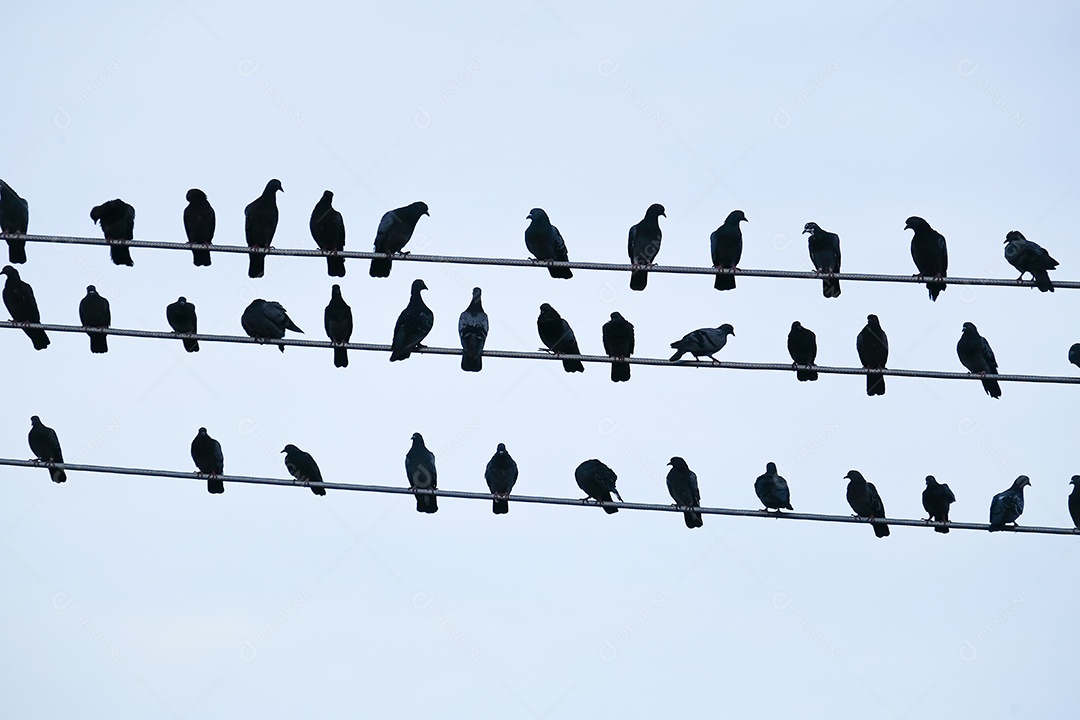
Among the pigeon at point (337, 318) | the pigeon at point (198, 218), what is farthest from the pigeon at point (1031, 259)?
the pigeon at point (198, 218)

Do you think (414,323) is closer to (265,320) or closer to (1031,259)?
(265,320)

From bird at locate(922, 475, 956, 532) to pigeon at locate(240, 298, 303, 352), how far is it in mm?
5415

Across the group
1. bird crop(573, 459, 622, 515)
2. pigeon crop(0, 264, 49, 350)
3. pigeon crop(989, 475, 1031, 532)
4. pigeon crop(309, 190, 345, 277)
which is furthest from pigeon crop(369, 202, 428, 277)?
pigeon crop(989, 475, 1031, 532)

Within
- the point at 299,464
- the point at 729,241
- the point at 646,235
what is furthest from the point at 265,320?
the point at 729,241

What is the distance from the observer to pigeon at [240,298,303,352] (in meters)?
16.1

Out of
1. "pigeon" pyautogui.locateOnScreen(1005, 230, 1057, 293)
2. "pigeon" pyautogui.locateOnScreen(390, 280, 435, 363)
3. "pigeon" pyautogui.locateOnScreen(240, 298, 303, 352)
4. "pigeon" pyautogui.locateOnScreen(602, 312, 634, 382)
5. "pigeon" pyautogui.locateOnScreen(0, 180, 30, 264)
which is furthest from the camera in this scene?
"pigeon" pyautogui.locateOnScreen(0, 180, 30, 264)

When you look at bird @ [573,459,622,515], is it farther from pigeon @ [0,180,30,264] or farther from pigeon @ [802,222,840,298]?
pigeon @ [0,180,30,264]

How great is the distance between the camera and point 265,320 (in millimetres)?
16109

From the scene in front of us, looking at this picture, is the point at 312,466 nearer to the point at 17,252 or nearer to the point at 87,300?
the point at 87,300

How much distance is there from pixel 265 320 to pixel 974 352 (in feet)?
18.1

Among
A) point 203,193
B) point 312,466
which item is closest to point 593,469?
point 312,466

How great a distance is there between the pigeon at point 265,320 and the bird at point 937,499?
5.41 m

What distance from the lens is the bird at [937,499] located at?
17.3 metres

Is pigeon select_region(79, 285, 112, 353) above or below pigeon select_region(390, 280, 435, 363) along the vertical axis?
above
